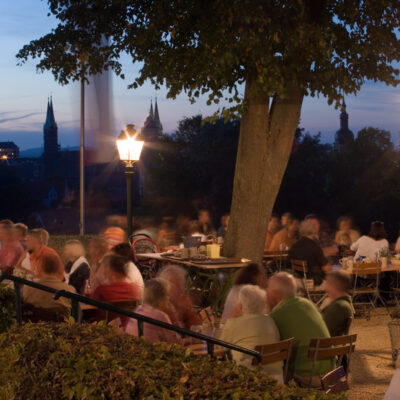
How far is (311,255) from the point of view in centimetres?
1066

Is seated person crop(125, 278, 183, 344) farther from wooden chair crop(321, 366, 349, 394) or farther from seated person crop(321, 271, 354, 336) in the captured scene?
seated person crop(321, 271, 354, 336)

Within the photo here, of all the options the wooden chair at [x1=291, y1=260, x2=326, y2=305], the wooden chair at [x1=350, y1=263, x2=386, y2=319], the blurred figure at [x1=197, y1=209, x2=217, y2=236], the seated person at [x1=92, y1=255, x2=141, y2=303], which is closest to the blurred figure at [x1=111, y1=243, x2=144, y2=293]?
the seated person at [x1=92, y1=255, x2=141, y2=303]

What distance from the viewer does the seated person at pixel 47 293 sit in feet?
21.4

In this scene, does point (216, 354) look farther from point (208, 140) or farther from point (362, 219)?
point (208, 140)

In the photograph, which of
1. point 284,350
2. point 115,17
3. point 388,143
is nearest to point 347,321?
point 284,350

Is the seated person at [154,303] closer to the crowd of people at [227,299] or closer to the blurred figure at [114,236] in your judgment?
the crowd of people at [227,299]

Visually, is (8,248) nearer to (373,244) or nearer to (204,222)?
(204,222)

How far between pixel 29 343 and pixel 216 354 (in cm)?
227

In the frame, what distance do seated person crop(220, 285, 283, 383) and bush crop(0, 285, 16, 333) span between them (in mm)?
1754

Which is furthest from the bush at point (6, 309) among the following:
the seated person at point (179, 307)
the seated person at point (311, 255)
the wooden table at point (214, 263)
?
the seated person at point (311, 255)

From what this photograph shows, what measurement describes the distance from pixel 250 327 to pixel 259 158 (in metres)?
5.80

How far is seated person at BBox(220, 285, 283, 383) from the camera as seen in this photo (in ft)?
17.5

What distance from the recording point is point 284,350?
5168 millimetres

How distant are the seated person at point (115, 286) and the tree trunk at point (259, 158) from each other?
14.2ft
